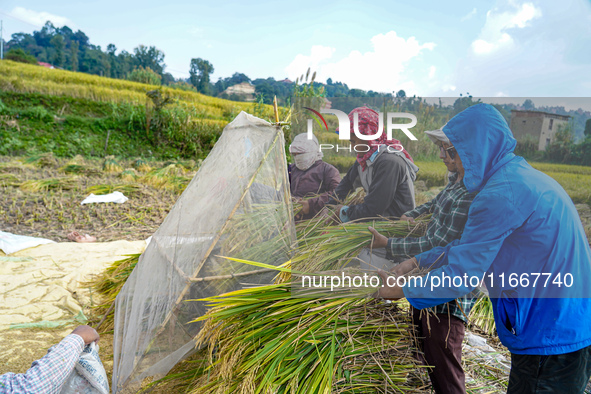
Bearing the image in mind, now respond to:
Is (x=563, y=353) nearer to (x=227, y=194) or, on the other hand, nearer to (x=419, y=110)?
(x=419, y=110)

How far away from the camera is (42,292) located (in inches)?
128

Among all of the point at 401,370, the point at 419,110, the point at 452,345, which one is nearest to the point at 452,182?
the point at 419,110

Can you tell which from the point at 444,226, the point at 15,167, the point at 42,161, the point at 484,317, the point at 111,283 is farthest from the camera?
the point at 42,161

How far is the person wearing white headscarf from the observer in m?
1.71

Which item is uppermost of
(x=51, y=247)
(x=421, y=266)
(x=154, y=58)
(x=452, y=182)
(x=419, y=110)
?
(x=154, y=58)

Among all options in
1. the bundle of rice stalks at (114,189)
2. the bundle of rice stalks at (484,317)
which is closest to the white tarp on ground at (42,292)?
the bundle of rice stalks at (114,189)

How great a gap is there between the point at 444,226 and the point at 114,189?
6969 mm

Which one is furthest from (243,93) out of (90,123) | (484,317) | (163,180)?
(484,317)

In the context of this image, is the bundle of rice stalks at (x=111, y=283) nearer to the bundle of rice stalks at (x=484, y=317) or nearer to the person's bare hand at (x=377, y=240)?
the person's bare hand at (x=377, y=240)

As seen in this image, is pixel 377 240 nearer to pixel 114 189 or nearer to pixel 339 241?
pixel 339 241

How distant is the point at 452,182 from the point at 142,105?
1554 centimetres

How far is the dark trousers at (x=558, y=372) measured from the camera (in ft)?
4.18

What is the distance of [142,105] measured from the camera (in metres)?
14.8

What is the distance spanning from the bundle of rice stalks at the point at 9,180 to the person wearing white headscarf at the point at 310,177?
731 cm
